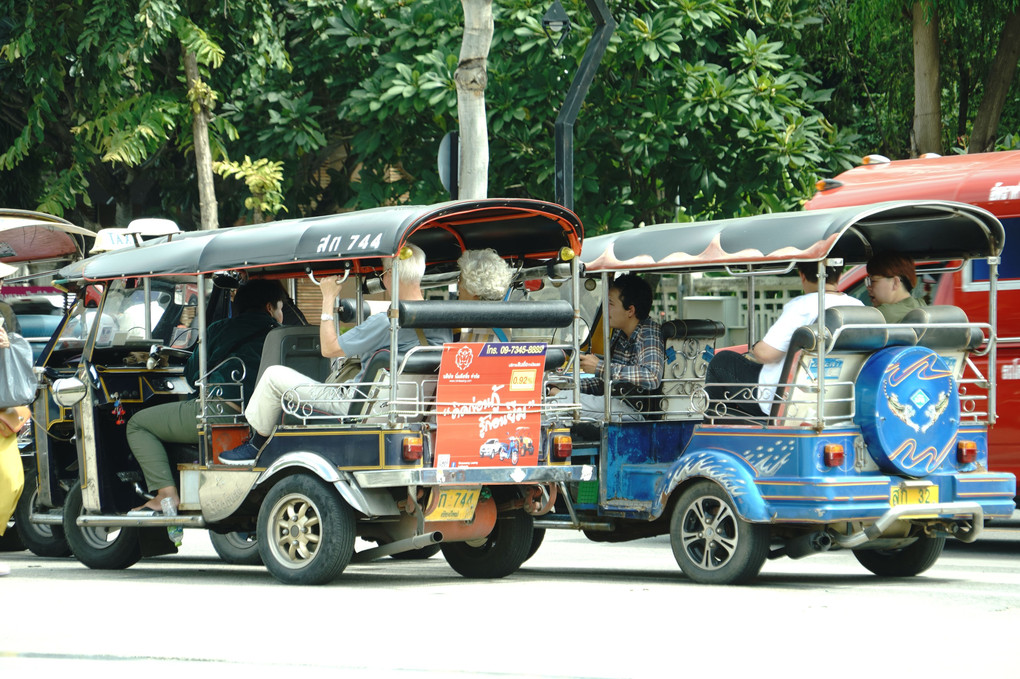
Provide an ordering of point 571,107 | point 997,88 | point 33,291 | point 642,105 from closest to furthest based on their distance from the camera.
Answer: point 571,107
point 33,291
point 997,88
point 642,105

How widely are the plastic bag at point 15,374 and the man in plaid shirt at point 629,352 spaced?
3703mm

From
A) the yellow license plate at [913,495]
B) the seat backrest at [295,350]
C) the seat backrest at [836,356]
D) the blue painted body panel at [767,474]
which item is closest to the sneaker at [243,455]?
the seat backrest at [295,350]

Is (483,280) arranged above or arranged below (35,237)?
below

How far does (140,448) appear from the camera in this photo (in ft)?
34.1

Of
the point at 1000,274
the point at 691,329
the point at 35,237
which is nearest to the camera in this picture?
the point at 691,329

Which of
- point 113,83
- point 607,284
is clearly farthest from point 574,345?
point 113,83

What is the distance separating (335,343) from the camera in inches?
360

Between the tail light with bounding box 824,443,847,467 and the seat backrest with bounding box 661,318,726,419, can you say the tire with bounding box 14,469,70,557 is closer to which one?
the seat backrest with bounding box 661,318,726,419

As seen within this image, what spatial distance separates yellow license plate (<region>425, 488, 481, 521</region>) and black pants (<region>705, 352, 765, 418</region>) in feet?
5.41

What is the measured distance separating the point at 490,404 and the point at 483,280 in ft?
2.61

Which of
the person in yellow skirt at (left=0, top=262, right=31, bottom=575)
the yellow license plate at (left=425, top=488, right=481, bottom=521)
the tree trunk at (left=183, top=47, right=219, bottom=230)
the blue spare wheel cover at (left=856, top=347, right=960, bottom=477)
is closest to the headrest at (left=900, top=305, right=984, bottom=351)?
the blue spare wheel cover at (left=856, top=347, right=960, bottom=477)

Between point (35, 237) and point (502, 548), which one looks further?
point (35, 237)

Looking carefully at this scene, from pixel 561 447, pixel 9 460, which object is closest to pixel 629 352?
pixel 561 447

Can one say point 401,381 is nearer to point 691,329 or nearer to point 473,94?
point 691,329
